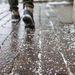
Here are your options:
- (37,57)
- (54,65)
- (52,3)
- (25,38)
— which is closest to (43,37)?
(25,38)

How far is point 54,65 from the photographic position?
47.5 inches

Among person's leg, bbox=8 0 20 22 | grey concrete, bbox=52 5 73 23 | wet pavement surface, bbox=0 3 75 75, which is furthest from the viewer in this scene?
grey concrete, bbox=52 5 73 23

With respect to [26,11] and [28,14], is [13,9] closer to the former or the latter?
[26,11]

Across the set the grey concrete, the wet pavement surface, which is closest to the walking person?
the wet pavement surface

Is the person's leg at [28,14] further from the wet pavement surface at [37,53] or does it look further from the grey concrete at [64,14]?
the grey concrete at [64,14]

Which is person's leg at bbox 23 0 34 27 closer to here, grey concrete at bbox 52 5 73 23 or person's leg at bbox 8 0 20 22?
person's leg at bbox 8 0 20 22

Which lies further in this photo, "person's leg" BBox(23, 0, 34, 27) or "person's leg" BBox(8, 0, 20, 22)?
"person's leg" BBox(8, 0, 20, 22)

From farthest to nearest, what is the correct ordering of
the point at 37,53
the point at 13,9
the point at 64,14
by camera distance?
1. the point at 64,14
2. the point at 13,9
3. the point at 37,53

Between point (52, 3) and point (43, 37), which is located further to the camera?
point (52, 3)

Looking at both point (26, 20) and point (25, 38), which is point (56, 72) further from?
point (26, 20)

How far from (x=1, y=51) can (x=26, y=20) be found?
40.5 inches

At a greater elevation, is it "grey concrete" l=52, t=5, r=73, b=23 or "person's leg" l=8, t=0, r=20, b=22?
"person's leg" l=8, t=0, r=20, b=22

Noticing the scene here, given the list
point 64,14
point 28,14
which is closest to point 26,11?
point 28,14

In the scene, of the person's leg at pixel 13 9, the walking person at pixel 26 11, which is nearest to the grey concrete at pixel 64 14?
the walking person at pixel 26 11
